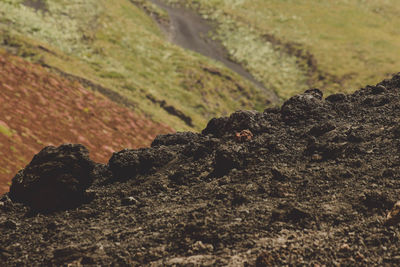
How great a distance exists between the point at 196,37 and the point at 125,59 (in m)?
29.1

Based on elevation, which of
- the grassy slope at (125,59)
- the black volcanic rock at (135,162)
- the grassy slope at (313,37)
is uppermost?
the grassy slope at (313,37)

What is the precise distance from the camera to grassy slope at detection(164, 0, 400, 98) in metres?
75.7

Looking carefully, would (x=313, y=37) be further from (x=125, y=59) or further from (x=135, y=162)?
(x=135, y=162)

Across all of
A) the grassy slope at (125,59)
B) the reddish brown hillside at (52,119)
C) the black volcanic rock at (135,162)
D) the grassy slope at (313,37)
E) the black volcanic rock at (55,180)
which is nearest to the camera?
the black volcanic rock at (55,180)

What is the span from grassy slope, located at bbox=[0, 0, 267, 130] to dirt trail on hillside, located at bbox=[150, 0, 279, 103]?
6.41 m

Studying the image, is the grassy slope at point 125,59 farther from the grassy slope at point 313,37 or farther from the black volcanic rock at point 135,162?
the black volcanic rock at point 135,162

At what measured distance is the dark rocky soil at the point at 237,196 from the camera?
24.3 feet

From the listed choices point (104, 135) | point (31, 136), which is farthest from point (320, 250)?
point (104, 135)

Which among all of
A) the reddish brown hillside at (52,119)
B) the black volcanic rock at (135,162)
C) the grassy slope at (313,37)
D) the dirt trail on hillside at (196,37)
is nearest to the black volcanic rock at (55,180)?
the black volcanic rock at (135,162)

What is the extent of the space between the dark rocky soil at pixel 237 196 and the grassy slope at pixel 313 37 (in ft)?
199

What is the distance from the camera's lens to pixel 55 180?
10.8 metres

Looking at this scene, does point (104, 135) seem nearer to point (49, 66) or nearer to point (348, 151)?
point (49, 66)

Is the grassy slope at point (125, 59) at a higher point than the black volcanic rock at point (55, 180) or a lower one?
lower

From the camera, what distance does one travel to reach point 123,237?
855cm
